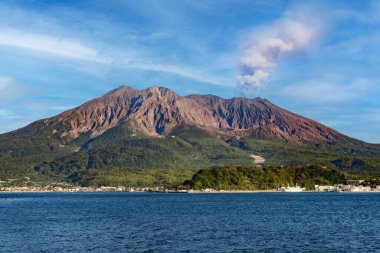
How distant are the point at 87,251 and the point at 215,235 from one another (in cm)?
2654

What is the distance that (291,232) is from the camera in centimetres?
9550

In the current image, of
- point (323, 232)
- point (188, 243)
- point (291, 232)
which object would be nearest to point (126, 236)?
point (188, 243)

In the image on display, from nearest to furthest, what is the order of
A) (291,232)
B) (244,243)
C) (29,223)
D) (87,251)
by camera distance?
(87,251) → (244,243) → (291,232) → (29,223)

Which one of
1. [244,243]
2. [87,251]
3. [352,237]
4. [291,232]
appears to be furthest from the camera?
[291,232]

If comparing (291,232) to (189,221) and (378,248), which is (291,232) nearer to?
(378,248)

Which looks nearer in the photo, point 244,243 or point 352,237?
point 244,243

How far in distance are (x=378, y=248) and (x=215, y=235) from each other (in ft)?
96.1

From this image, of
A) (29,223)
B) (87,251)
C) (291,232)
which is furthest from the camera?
(29,223)

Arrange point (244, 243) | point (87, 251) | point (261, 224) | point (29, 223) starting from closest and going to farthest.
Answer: point (87, 251)
point (244, 243)
point (261, 224)
point (29, 223)

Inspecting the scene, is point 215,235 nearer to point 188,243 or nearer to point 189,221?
point 188,243

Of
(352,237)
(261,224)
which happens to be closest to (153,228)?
(261,224)

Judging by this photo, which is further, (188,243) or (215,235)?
(215,235)

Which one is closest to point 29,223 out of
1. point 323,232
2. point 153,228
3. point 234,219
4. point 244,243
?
point 153,228

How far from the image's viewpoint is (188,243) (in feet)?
268
